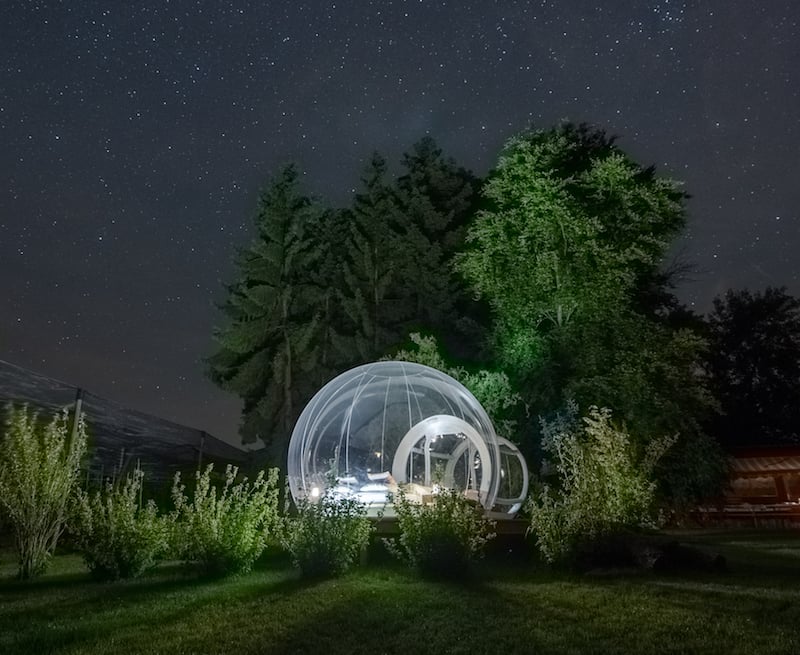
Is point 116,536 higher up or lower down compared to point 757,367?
lower down

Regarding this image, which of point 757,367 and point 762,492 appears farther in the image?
point 757,367

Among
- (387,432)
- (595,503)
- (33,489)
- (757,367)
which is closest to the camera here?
(33,489)

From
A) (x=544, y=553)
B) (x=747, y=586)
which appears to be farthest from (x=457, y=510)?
(x=747, y=586)

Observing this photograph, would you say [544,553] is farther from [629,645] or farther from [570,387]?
[570,387]

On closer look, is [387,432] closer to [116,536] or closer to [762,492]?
[116,536]

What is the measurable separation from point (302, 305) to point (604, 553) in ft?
59.9

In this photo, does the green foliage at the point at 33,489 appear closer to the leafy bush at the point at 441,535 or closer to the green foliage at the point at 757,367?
the leafy bush at the point at 441,535

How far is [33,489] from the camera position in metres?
7.34

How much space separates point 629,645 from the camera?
4273mm

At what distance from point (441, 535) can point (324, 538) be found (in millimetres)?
1295

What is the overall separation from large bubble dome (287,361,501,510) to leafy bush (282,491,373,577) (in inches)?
151

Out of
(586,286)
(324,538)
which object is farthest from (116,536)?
(586,286)

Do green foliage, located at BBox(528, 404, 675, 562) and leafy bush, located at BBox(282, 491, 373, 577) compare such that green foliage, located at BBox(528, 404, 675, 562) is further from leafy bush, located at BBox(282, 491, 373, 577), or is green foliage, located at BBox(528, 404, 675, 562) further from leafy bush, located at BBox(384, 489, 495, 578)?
leafy bush, located at BBox(282, 491, 373, 577)

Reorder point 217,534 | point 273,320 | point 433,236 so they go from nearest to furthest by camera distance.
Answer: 1. point 217,534
2. point 433,236
3. point 273,320
